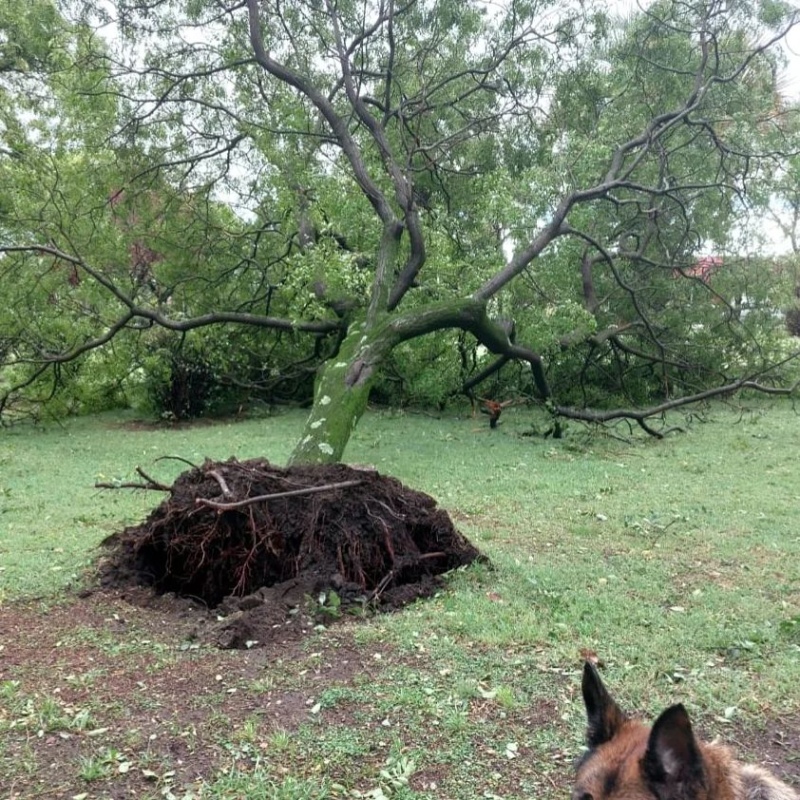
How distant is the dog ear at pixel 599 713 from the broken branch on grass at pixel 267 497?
3.41 m

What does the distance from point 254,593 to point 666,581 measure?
3081 millimetres

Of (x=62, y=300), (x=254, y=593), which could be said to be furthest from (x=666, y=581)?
(x=62, y=300)

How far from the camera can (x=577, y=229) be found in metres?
11.6

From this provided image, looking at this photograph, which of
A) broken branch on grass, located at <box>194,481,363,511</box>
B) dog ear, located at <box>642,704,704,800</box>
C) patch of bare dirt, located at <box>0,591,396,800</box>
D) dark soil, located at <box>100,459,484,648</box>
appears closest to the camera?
dog ear, located at <box>642,704,704,800</box>

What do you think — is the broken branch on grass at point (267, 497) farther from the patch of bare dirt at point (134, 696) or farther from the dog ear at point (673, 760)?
the dog ear at point (673, 760)

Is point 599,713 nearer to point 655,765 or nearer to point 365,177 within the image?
point 655,765

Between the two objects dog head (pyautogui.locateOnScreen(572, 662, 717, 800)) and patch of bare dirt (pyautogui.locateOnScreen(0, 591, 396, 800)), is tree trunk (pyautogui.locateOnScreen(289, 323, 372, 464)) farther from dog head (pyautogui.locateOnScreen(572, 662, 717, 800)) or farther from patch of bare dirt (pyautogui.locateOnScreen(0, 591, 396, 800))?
dog head (pyautogui.locateOnScreen(572, 662, 717, 800))

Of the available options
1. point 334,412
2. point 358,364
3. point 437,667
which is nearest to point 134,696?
point 437,667

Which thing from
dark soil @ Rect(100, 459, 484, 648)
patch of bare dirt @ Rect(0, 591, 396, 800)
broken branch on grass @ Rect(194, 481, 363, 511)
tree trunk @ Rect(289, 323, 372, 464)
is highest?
tree trunk @ Rect(289, 323, 372, 464)

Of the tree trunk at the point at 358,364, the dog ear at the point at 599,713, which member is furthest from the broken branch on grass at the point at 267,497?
the dog ear at the point at 599,713

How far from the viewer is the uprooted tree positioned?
1048cm

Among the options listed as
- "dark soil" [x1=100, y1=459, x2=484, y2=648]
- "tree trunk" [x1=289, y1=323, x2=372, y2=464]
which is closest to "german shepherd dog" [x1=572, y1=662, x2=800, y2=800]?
"dark soil" [x1=100, y1=459, x2=484, y2=648]

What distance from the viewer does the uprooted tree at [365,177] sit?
1048 centimetres

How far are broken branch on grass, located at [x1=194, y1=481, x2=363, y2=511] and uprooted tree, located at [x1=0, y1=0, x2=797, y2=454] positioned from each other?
2126 millimetres
